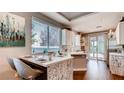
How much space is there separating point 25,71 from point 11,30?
0.50 meters

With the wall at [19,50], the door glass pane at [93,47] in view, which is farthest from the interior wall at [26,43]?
the door glass pane at [93,47]

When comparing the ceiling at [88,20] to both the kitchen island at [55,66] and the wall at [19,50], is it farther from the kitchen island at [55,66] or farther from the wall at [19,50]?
the kitchen island at [55,66]

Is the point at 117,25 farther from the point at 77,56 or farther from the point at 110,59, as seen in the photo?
the point at 77,56

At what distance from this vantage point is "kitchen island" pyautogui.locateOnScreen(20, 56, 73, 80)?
117 cm

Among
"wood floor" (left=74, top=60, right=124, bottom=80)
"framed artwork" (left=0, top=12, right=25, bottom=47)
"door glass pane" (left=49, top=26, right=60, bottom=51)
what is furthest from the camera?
"door glass pane" (left=49, top=26, right=60, bottom=51)

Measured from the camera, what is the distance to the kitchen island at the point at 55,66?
3.85 ft

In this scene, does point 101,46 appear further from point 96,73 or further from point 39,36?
point 39,36

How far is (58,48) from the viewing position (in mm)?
1446

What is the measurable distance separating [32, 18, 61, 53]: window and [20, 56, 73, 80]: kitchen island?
14 centimetres

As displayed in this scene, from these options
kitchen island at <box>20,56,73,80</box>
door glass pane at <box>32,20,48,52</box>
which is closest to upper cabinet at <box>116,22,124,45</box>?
kitchen island at <box>20,56,73,80</box>

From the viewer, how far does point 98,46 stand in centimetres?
138

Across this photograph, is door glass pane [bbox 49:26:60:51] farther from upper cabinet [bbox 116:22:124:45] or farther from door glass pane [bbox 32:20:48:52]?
upper cabinet [bbox 116:22:124:45]

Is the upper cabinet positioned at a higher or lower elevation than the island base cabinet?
higher
